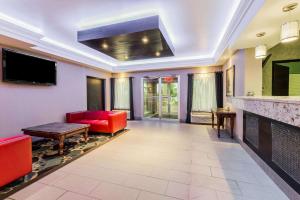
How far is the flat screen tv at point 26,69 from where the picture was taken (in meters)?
3.43

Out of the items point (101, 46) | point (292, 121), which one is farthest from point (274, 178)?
point (101, 46)

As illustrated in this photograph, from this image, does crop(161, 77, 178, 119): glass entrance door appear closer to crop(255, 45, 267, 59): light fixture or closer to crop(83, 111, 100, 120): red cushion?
crop(83, 111, 100, 120): red cushion

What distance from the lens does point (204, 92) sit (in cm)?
632

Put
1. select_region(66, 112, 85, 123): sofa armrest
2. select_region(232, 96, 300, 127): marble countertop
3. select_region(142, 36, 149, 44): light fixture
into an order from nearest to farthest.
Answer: select_region(232, 96, 300, 127): marble countertop, select_region(142, 36, 149, 44): light fixture, select_region(66, 112, 85, 123): sofa armrest

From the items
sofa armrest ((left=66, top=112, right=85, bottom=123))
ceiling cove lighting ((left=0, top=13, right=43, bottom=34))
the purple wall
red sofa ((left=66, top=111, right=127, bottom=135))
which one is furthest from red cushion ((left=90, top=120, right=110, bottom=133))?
the purple wall

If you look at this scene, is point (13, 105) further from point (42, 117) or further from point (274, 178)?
point (274, 178)

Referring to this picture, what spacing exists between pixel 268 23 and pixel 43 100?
17.6ft

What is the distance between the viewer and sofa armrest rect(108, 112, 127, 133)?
4.48 meters

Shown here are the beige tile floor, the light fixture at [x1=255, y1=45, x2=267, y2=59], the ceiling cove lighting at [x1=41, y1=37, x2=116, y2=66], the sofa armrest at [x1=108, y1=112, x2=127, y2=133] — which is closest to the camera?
the beige tile floor

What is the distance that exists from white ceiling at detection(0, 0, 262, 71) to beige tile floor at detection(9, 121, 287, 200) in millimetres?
2407

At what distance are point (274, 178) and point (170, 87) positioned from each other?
202 inches

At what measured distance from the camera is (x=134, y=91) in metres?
7.43

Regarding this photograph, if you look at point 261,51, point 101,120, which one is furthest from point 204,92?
point 101,120

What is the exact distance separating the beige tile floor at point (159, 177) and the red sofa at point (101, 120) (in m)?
1.05
